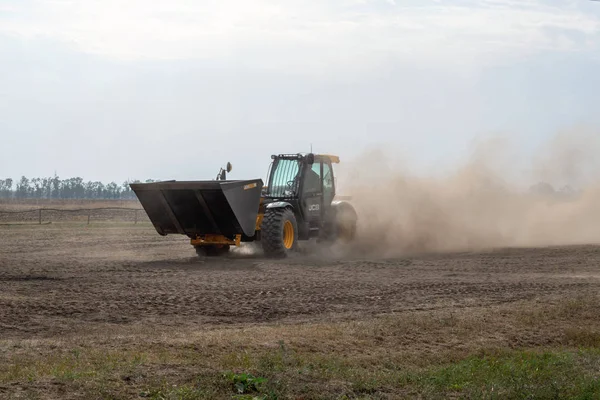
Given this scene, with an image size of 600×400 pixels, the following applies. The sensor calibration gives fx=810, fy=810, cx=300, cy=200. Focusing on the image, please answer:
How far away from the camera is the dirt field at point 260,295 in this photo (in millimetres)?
10711

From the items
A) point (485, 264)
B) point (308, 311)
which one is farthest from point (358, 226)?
point (308, 311)

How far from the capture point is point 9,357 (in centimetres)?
915

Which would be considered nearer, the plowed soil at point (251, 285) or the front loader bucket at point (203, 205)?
the plowed soil at point (251, 285)

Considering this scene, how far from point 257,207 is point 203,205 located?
1.49 meters

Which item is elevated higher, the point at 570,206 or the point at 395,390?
the point at 570,206

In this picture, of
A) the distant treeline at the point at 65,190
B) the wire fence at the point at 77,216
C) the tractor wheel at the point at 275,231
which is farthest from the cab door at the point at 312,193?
the distant treeline at the point at 65,190

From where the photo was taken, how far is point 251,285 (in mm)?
16062

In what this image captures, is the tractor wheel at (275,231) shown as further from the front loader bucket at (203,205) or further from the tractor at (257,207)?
the front loader bucket at (203,205)

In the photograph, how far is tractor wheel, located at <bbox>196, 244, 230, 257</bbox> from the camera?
74.7 ft

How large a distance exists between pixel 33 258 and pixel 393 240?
10646 mm

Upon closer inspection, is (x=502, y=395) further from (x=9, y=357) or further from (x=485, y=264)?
(x=485, y=264)

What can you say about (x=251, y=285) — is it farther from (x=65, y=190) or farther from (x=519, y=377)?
(x=65, y=190)

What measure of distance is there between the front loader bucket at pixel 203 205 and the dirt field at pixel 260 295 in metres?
0.95

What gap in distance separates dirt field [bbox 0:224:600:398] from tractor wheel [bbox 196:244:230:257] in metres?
0.46
